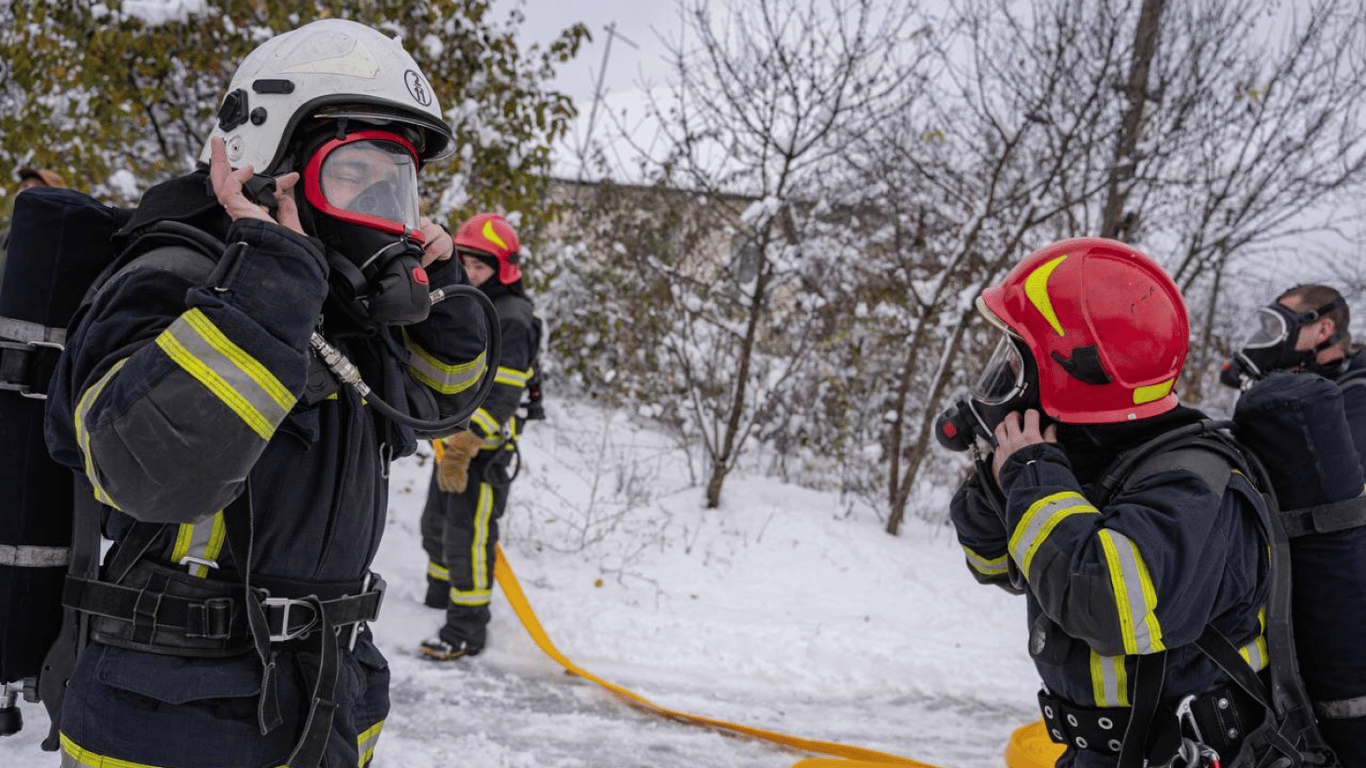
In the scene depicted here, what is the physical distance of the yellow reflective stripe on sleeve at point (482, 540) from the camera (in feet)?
16.0

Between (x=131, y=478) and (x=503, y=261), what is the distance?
3826 mm

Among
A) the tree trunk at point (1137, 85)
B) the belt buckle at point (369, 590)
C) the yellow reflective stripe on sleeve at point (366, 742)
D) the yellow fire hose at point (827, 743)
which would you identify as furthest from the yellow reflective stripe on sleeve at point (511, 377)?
the tree trunk at point (1137, 85)

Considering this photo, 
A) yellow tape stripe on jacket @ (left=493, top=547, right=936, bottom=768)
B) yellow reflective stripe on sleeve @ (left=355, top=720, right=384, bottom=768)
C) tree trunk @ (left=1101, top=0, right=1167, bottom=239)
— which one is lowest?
yellow tape stripe on jacket @ (left=493, top=547, right=936, bottom=768)

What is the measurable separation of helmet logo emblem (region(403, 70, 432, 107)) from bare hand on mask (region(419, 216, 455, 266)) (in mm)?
303

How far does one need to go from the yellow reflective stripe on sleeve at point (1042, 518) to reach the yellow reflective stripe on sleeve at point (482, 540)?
3.48 m

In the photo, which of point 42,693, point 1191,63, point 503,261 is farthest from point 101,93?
point 1191,63

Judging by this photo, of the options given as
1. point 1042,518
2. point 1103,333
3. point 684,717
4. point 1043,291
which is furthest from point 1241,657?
point 684,717

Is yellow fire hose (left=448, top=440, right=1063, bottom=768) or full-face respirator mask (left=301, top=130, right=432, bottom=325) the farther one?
yellow fire hose (left=448, top=440, right=1063, bottom=768)

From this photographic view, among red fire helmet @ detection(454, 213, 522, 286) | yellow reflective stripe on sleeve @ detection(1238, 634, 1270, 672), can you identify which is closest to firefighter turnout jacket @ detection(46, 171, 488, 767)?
yellow reflective stripe on sleeve @ detection(1238, 634, 1270, 672)

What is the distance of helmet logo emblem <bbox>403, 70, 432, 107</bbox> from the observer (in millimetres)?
1928

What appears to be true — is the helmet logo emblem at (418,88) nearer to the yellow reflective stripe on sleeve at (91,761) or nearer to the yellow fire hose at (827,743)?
the yellow reflective stripe on sleeve at (91,761)

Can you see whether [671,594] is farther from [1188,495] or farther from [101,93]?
[101,93]

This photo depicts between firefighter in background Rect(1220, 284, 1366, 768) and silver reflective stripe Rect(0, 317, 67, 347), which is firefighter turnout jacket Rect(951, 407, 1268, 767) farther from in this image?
silver reflective stripe Rect(0, 317, 67, 347)

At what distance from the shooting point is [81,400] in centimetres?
141
